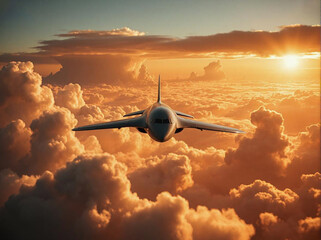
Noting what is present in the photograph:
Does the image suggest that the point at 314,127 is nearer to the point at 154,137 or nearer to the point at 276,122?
the point at 276,122

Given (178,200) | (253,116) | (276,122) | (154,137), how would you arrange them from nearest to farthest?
1. (154,137)
2. (178,200)
3. (253,116)
4. (276,122)

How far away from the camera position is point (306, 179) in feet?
613

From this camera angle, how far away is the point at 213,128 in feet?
116

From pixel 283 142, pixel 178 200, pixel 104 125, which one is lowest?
pixel 178 200

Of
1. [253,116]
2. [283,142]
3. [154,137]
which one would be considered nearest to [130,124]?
[154,137]

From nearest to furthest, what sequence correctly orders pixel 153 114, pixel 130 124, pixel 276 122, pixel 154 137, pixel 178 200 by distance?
1. pixel 154 137
2. pixel 153 114
3. pixel 130 124
4. pixel 178 200
5. pixel 276 122

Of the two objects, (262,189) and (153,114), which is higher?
(153,114)

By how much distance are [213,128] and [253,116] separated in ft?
439

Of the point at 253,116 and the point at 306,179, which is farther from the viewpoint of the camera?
the point at 306,179

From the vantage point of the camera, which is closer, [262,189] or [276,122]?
[276,122]

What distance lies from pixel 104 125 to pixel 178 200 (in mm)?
99617

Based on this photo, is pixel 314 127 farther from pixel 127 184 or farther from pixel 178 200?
pixel 127 184

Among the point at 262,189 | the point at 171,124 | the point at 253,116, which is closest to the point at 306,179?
the point at 262,189

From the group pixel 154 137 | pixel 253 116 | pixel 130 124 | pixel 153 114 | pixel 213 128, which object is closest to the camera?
pixel 154 137
